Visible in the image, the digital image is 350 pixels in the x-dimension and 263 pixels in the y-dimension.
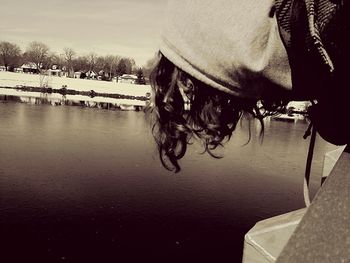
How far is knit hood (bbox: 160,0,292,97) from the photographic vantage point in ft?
2.83

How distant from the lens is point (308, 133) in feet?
3.70

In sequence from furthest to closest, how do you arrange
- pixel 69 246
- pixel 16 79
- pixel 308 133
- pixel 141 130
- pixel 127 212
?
1. pixel 16 79
2. pixel 141 130
3. pixel 127 212
4. pixel 69 246
5. pixel 308 133

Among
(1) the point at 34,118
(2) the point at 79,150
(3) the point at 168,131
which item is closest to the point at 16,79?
(1) the point at 34,118

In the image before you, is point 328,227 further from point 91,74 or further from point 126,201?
point 91,74

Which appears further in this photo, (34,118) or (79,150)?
(34,118)

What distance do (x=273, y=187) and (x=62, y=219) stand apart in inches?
288

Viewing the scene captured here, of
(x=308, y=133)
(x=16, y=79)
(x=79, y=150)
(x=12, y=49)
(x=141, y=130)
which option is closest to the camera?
(x=308, y=133)

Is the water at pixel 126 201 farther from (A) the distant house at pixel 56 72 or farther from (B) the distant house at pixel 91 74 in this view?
(A) the distant house at pixel 56 72

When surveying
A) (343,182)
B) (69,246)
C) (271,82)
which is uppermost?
(271,82)

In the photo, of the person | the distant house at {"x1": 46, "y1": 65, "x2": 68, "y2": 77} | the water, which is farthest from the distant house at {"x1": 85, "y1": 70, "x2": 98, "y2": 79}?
the person

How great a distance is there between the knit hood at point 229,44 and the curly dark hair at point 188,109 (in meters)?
0.09

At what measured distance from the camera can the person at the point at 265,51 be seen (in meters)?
0.77

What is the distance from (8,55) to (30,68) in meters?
7.63

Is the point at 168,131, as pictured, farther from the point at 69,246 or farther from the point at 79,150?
the point at 79,150
